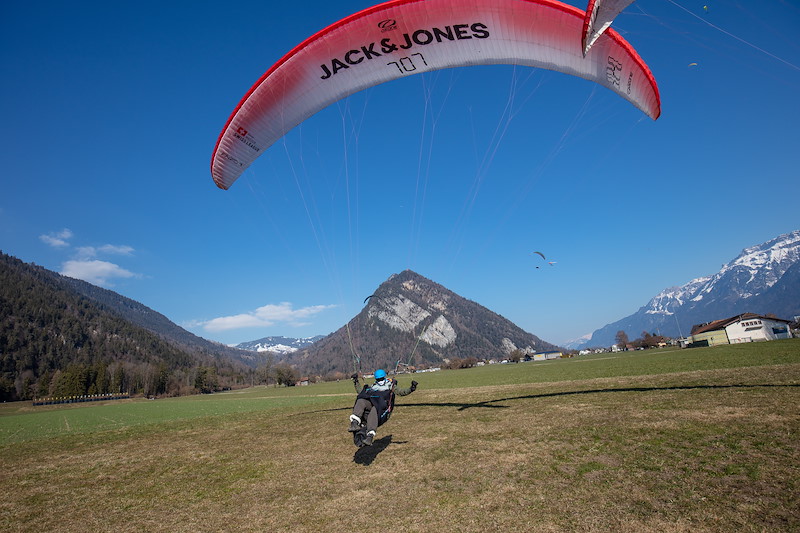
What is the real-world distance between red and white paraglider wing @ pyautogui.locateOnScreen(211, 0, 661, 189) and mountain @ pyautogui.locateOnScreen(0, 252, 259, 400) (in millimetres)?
115293

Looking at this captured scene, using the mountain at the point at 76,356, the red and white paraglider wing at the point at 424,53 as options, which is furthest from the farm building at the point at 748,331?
the mountain at the point at 76,356

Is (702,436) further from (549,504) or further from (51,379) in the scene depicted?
(51,379)

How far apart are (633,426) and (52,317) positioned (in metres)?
234

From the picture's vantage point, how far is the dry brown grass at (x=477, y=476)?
13.7 feet

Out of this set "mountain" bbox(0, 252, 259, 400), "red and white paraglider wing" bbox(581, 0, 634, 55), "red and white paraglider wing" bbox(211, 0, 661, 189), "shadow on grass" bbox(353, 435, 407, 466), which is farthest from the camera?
"mountain" bbox(0, 252, 259, 400)

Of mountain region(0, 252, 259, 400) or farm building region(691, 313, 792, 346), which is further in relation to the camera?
mountain region(0, 252, 259, 400)

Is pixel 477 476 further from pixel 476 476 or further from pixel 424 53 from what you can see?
pixel 424 53

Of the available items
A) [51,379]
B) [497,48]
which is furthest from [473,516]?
[51,379]

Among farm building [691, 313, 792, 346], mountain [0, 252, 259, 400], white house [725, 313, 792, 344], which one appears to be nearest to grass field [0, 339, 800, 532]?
farm building [691, 313, 792, 346]

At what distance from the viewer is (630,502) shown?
167 inches

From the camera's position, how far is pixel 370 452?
305 inches

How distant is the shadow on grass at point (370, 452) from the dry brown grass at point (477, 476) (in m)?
0.06

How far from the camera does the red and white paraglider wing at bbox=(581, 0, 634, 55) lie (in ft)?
20.6

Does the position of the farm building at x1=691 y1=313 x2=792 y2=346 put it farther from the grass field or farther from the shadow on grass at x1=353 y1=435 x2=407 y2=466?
the shadow on grass at x1=353 y1=435 x2=407 y2=466
